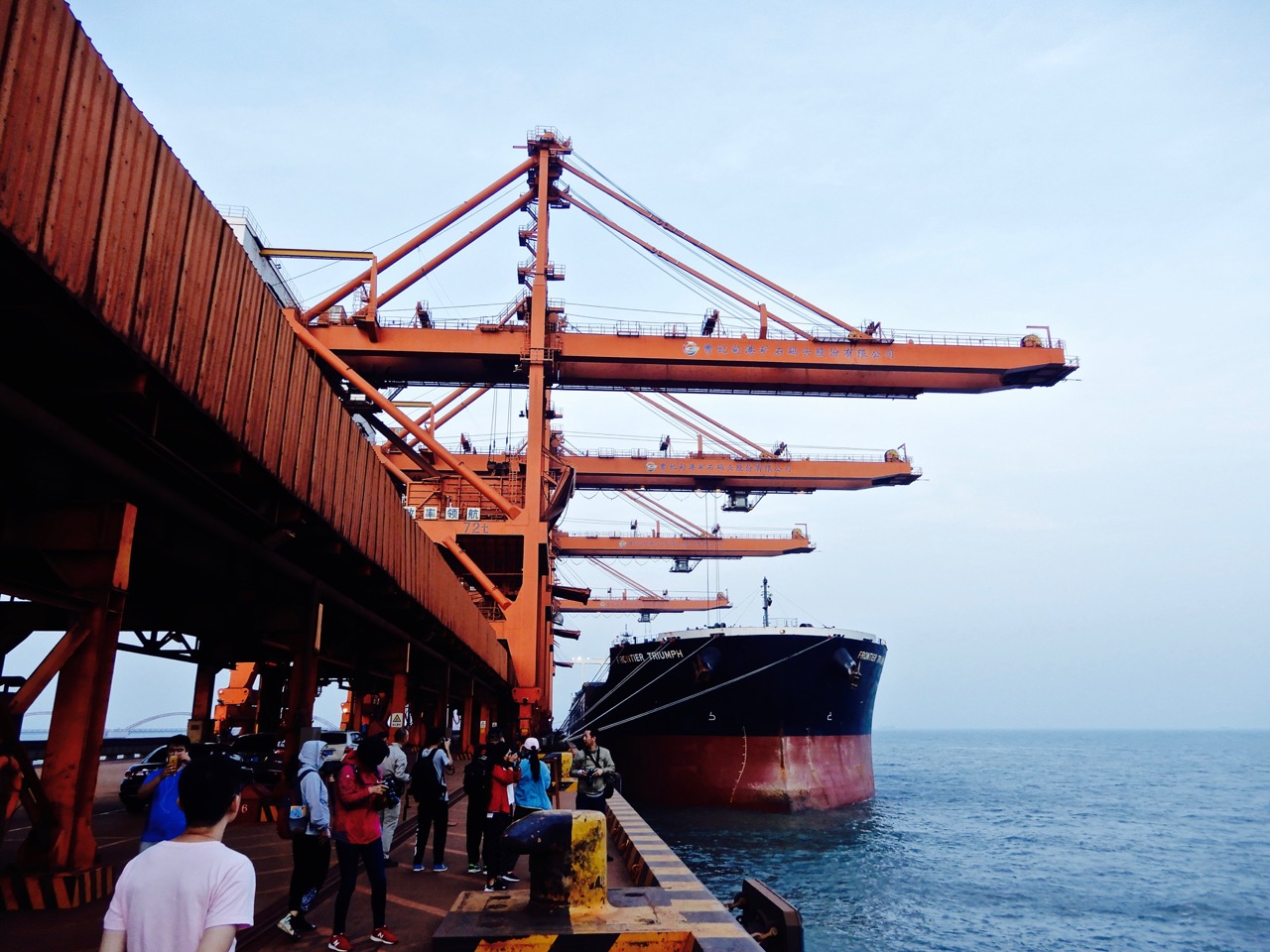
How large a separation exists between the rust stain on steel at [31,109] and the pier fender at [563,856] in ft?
15.2

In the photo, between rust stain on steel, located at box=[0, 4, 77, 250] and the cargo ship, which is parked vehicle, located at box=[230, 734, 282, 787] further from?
rust stain on steel, located at box=[0, 4, 77, 250]

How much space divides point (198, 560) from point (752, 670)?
19.3 m

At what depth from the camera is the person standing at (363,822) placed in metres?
5.62

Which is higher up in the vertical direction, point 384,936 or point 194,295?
point 194,295

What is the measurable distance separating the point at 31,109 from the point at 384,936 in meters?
5.32

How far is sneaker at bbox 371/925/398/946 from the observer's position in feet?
18.3

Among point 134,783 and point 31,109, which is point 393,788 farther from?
point 134,783

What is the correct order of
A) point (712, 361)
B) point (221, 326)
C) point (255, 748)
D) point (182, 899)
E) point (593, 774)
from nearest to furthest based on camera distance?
point (182, 899), point (221, 326), point (593, 774), point (255, 748), point (712, 361)

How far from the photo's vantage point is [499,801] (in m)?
7.73

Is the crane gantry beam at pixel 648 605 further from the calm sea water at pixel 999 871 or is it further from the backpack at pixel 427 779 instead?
the backpack at pixel 427 779

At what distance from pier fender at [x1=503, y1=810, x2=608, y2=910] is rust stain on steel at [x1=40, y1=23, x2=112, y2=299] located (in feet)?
14.4

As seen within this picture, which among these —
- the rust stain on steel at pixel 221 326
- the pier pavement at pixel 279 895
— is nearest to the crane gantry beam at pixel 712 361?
the pier pavement at pixel 279 895

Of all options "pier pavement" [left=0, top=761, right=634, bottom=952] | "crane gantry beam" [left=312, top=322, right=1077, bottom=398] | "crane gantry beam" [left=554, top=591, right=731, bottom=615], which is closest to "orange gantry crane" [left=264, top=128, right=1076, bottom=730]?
"crane gantry beam" [left=312, top=322, right=1077, bottom=398]

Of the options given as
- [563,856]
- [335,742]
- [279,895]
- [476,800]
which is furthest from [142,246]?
[335,742]
